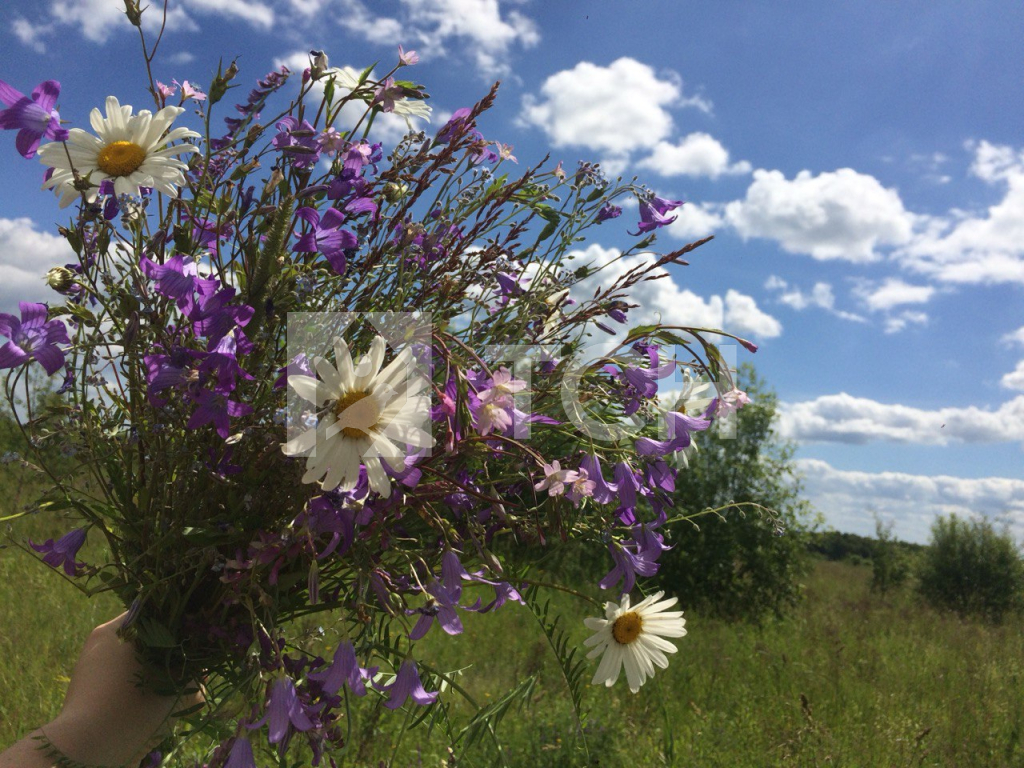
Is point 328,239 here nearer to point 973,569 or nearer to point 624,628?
point 624,628

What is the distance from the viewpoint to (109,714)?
3.70 feet

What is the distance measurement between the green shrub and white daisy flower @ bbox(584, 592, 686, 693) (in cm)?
1341

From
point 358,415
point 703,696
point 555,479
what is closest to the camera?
point 358,415

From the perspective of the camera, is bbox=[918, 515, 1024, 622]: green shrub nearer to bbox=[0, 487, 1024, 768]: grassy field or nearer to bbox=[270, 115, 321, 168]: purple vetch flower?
bbox=[0, 487, 1024, 768]: grassy field

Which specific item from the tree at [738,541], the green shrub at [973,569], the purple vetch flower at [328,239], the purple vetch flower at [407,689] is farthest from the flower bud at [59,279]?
the green shrub at [973,569]

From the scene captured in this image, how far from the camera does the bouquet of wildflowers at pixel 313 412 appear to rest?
847 millimetres

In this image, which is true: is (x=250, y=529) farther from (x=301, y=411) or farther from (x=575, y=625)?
(x=575, y=625)

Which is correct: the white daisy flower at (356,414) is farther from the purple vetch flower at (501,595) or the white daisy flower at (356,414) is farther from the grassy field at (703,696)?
the grassy field at (703,696)

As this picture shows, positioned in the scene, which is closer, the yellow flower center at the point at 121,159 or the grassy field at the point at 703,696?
the yellow flower center at the point at 121,159

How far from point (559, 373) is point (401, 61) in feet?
1.88

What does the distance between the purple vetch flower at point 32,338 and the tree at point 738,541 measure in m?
7.17

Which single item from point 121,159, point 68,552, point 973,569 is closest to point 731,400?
point 121,159

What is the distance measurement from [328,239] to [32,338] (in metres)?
0.41

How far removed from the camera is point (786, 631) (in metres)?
6.79
